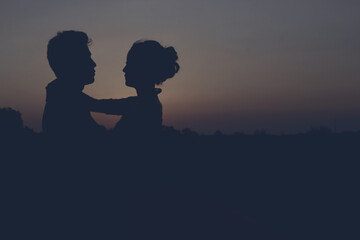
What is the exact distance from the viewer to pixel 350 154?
12.1 m

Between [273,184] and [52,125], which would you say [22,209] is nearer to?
[52,125]

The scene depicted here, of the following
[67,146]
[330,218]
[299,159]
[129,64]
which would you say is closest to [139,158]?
[67,146]

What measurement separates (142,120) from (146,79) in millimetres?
592

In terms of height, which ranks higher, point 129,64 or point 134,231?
point 129,64

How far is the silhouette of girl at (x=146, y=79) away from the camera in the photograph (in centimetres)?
410

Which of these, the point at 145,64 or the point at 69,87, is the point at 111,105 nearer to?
the point at 69,87

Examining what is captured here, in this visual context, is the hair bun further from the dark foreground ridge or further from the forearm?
the dark foreground ridge

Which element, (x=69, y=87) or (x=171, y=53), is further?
(x=171, y=53)

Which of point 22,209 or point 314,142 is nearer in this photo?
point 22,209

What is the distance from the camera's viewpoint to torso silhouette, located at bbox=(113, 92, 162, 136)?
4.05 metres

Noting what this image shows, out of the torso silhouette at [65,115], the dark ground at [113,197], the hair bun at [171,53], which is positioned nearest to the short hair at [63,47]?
the torso silhouette at [65,115]

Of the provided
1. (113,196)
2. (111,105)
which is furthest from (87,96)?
(113,196)

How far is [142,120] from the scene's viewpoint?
411 centimetres

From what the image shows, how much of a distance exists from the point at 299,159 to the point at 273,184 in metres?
1.89
